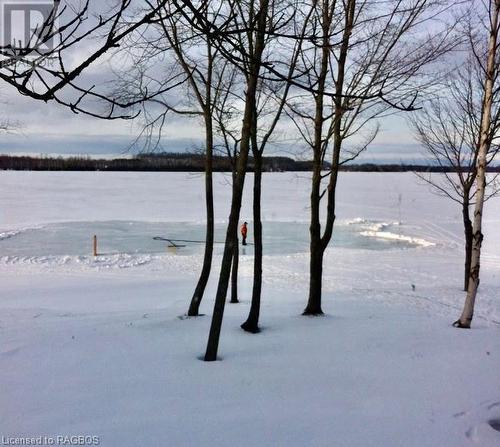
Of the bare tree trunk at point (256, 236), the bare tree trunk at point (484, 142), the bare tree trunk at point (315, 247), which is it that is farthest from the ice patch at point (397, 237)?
the bare tree trunk at point (256, 236)

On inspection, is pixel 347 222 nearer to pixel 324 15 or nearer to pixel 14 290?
pixel 14 290

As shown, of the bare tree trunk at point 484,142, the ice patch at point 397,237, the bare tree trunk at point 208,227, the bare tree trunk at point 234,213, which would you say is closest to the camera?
the bare tree trunk at point 234,213

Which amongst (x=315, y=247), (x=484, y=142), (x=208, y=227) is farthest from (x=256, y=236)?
(x=484, y=142)

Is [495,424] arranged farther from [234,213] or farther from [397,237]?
[397,237]

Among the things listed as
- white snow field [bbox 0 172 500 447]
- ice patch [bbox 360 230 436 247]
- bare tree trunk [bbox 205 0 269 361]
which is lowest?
ice patch [bbox 360 230 436 247]

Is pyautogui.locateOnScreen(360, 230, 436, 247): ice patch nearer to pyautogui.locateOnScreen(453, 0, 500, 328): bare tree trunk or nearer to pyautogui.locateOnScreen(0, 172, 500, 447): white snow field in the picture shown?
pyautogui.locateOnScreen(0, 172, 500, 447): white snow field

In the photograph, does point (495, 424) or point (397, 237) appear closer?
point (495, 424)

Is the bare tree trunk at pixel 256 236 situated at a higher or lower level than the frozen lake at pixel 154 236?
higher

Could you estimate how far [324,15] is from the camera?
730 cm

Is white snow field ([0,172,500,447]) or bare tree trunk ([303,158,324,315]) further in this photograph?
bare tree trunk ([303,158,324,315])

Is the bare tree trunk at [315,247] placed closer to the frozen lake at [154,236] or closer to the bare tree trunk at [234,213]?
the bare tree trunk at [234,213]

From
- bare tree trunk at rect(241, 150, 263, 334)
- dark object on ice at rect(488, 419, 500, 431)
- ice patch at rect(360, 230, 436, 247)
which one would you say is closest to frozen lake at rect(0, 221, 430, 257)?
ice patch at rect(360, 230, 436, 247)

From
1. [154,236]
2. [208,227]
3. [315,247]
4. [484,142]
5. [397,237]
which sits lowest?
[397,237]

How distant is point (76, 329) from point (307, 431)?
4.53 meters
